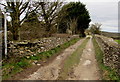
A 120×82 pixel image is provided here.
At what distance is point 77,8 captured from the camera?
3080cm

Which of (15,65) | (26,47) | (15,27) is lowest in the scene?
(15,65)

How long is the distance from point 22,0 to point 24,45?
3.08 metres

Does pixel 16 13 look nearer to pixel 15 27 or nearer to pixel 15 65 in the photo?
pixel 15 27

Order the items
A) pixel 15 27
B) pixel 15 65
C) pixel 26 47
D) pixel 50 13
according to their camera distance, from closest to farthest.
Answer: pixel 15 65 < pixel 26 47 < pixel 15 27 < pixel 50 13

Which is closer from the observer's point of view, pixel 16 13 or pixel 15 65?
pixel 15 65

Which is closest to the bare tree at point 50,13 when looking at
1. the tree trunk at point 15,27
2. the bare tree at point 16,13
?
the bare tree at point 16,13

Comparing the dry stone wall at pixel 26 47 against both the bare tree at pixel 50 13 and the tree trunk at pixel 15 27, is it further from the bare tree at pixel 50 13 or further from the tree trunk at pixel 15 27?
the bare tree at pixel 50 13

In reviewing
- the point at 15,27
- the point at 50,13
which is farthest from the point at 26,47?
the point at 50,13

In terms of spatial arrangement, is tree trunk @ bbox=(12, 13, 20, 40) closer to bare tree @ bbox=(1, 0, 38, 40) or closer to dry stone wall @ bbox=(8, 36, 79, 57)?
bare tree @ bbox=(1, 0, 38, 40)

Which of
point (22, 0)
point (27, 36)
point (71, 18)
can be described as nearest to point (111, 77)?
point (27, 36)

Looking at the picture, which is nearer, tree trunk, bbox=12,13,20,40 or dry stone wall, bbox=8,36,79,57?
dry stone wall, bbox=8,36,79,57

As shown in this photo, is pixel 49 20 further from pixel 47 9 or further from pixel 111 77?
pixel 111 77

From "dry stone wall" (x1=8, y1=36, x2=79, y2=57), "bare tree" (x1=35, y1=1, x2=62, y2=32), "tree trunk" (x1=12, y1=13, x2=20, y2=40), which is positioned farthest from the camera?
"bare tree" (x1=35, y1=1, x2=62, y2=32)

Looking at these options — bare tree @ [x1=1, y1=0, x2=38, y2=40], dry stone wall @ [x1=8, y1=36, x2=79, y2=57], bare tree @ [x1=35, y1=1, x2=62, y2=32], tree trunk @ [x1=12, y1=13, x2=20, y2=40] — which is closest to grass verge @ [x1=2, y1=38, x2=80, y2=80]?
dry stone wall @ [x1=8, y1=36, x2=79, y2=57]
